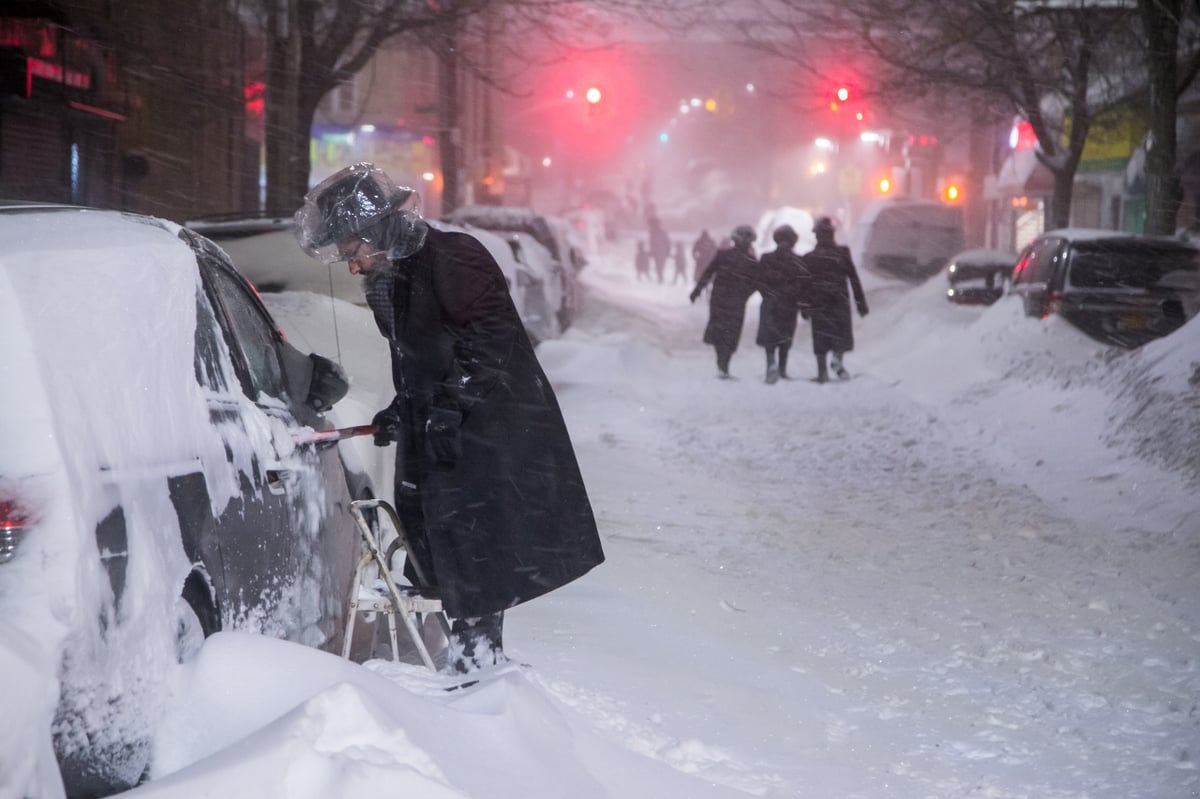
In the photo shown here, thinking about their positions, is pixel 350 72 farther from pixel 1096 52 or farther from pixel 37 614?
pixel 37 614

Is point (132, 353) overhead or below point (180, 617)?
overhead

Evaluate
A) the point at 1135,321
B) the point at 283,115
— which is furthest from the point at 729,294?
the point at 283,115

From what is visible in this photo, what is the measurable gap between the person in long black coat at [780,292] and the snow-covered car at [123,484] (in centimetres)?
1234

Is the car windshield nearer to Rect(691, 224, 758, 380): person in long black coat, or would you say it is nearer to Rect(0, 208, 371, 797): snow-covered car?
Rect(691, 224, 758, 380): person in long black coat

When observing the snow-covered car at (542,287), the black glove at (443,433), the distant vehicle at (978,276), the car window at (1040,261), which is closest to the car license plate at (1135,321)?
the car window at (1040,261)

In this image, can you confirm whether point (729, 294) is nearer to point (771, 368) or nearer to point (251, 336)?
point (771, 368)

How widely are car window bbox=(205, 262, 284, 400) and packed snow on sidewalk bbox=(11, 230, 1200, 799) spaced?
3.15 ft

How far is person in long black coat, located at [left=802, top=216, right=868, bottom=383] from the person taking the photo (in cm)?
1585

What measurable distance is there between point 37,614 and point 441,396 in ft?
5.81

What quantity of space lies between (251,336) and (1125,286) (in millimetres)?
11925

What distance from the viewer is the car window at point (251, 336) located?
4.04 metres

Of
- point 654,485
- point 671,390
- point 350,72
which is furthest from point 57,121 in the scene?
point 654,485

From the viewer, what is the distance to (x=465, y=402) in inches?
161

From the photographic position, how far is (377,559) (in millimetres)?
4207
